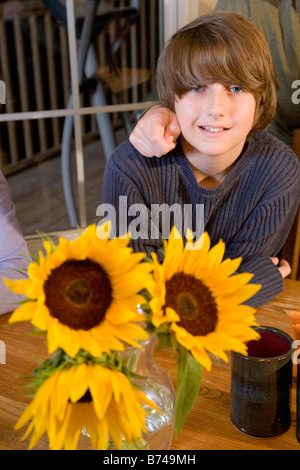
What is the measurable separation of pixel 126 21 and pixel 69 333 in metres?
2.46

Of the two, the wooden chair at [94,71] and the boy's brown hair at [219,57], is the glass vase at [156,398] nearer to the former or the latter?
the boy's brown hair at [219,57]

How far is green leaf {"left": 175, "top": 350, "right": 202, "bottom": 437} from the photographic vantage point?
2.02 feet

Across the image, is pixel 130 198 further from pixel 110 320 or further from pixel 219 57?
pixel 110 320

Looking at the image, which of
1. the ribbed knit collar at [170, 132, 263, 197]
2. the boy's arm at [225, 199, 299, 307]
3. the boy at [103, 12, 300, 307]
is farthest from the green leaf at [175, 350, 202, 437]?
the ribbed knit collar at [170, 132, 263, 197]

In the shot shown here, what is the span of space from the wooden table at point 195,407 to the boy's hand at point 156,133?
0.43m

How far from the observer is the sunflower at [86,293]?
0.54 metres

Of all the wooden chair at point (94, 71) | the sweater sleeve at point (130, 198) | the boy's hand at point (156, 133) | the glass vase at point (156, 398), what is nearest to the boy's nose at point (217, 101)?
the boy's hand at point (156, 133)

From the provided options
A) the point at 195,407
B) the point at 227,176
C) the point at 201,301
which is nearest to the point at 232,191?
the point at 227,176

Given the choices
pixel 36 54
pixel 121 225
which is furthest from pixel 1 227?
pixel 36 54

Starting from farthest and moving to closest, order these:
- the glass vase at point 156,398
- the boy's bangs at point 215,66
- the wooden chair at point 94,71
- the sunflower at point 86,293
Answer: the wooden chair at point 94,71
the boy's bangs at point 215,66
the glass vase at point 156,398
the sunflower at point 86,293

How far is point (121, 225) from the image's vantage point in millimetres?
1312

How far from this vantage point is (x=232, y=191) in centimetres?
138

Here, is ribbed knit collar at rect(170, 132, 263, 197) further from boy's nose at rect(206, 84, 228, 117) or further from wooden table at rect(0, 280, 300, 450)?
wooden table at rect(0, 280, 300, 450)

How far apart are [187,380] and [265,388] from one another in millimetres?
205
